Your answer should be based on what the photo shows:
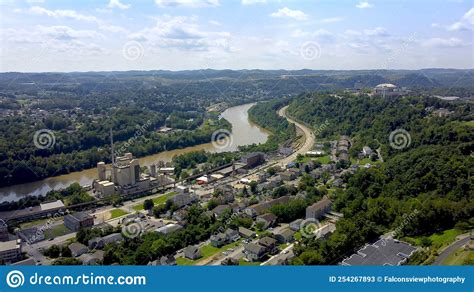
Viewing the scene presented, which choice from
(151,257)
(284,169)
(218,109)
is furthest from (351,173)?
(218,109)

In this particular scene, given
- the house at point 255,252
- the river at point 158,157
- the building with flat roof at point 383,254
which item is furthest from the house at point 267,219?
the river at point 158,157

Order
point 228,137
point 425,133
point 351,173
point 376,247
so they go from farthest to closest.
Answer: point 228,137, point 425,133, point 351,173, point 376,247

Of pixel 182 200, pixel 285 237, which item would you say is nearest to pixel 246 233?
pixel 285 237

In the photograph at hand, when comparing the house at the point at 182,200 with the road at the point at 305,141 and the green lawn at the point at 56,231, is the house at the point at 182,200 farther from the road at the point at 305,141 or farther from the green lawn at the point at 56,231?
the road at the point at 305,141

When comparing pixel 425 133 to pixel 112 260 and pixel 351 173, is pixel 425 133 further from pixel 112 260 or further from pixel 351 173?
pixel 112 260

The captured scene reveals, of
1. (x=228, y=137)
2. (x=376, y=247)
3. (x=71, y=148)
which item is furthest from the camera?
(x=228, y=137)

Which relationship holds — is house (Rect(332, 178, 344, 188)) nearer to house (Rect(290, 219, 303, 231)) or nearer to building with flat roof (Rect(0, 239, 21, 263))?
house (Rect(290, 219, 303, 231))

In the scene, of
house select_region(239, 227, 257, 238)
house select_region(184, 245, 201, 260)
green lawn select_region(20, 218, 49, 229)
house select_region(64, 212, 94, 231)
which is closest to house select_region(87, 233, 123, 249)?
house select_region(64, 212, 94, 231)
